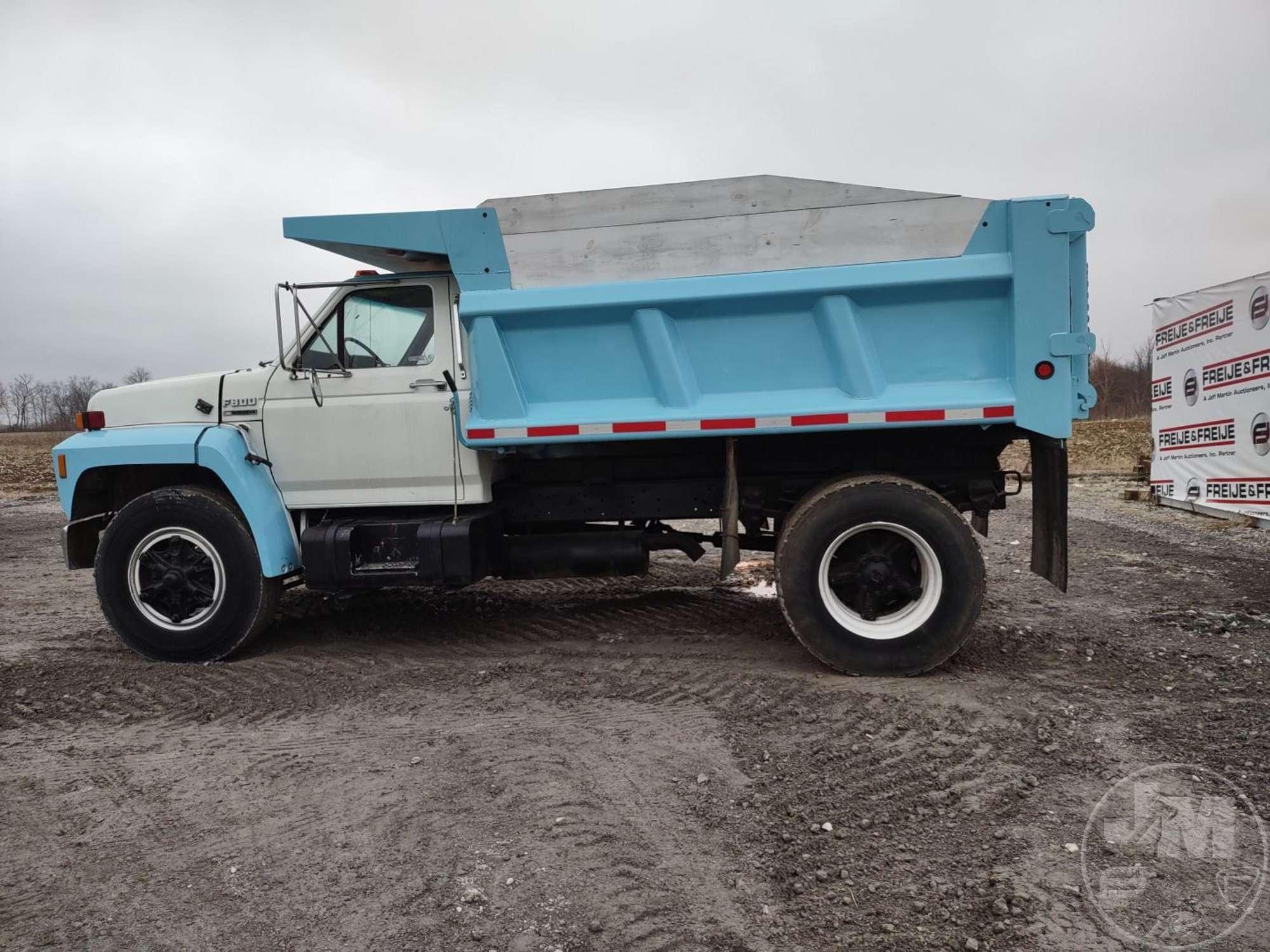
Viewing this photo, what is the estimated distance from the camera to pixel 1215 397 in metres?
10.3

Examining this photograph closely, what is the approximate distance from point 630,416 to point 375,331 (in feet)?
5.96

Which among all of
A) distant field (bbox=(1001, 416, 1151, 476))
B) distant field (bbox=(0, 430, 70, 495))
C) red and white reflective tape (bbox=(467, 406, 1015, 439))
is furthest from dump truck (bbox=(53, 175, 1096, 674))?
distant field (bbox=(0, 430, 70, 495))

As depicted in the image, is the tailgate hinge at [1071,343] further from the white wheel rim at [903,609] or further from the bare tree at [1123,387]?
the bare tree at [1123,387]

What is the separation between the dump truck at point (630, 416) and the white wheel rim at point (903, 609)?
0.02 m

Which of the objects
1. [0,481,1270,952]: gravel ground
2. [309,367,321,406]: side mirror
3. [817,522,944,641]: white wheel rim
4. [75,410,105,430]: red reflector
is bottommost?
[0,481,1270,952]: gravel ground

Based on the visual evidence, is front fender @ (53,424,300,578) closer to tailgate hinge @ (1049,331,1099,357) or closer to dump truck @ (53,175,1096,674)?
dump truck @ (53,175,1096,674)

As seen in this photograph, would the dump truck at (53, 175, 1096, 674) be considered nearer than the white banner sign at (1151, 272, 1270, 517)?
Yes

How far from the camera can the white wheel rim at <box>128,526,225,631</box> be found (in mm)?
5316

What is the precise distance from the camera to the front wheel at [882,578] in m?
4.63

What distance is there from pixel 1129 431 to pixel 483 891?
74.2 ft

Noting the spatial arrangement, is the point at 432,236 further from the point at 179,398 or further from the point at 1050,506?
the point at 1050,506

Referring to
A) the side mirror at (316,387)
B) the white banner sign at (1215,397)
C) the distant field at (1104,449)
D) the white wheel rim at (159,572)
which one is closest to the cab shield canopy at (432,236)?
the side mirror at (316,387)

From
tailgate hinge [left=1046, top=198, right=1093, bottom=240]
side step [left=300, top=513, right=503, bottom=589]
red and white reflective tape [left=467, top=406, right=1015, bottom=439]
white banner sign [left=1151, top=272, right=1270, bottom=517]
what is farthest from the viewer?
white banner sign [left=1151, top=272, right=1270, bottom=517]

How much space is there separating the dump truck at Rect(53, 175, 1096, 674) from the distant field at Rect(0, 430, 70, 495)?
709 inches
